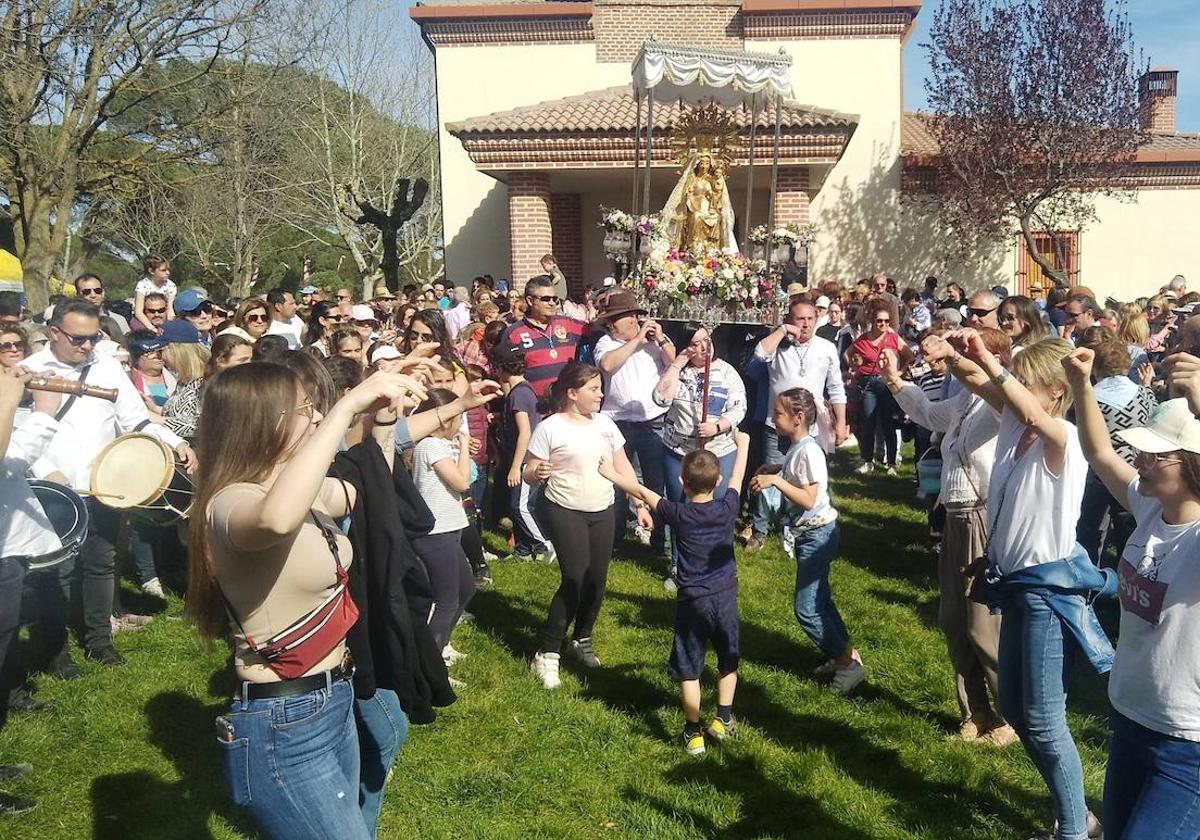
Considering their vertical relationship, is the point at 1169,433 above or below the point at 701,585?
above

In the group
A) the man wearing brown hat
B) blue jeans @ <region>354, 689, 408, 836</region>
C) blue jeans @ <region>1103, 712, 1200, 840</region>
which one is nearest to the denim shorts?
blue jeans @ <region>354, 689, 408, 836</region>

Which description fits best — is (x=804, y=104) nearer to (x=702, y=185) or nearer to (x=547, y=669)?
(x=702, y=185)

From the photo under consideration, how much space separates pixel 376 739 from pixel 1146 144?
854 inches

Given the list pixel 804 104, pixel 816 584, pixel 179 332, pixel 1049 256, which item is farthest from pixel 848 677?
pixel 1049 256

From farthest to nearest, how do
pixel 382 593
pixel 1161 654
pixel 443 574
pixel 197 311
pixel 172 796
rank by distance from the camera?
pixel 197 311 < pixel 443 574 < pixel 172 796 < pixel 382 593 < pixel 1161 654

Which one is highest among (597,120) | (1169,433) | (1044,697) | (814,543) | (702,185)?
(597,120)

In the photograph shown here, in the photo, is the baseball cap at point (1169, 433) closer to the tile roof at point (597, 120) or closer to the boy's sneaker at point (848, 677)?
the boy's sneaker at point (848, 677)

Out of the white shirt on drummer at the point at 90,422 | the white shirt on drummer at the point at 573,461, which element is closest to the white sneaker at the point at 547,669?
the white shirt on drummer at the point at 573,461

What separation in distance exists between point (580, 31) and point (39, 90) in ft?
33.8

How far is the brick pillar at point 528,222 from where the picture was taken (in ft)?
53.2

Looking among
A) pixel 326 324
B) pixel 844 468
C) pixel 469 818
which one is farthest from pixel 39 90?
pixel 469 818

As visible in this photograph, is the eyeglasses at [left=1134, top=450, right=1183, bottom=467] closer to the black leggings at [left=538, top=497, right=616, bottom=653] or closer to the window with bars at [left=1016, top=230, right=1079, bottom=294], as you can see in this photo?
the black leggings at [left=538, top=497, right=616, bottom=653]

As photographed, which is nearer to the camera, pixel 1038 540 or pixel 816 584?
pixel 1038 540

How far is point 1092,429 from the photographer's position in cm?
301
